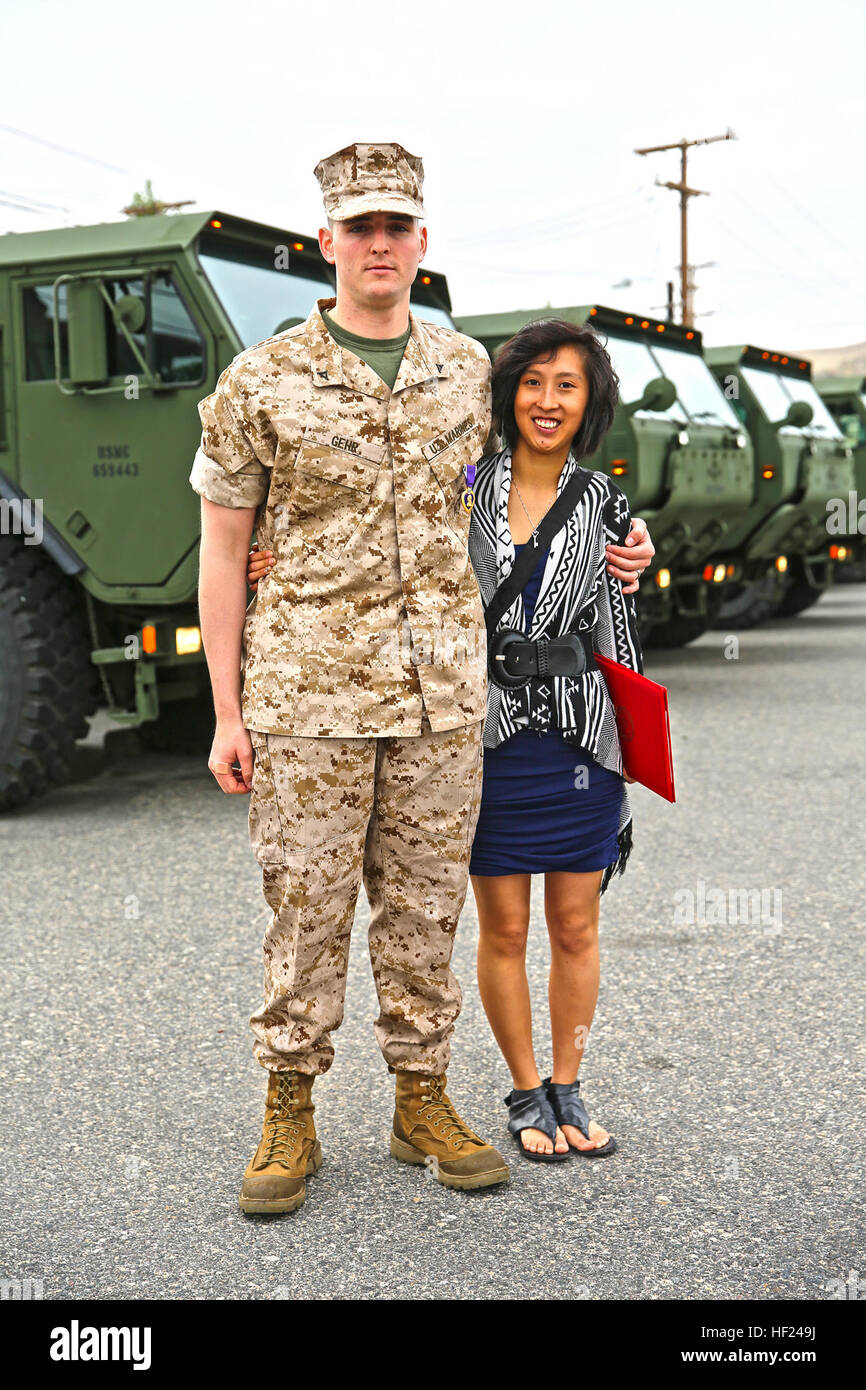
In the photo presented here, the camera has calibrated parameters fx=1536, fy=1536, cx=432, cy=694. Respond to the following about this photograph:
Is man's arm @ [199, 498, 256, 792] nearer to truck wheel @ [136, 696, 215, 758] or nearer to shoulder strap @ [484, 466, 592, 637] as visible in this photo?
shoulder strap @ [484, 466, 592, 637]

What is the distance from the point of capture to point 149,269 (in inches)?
234

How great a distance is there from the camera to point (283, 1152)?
2809 mm

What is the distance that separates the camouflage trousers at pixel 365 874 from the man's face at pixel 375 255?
2.50 feet

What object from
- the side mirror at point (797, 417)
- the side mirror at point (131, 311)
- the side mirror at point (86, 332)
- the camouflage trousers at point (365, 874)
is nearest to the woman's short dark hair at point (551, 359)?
the camouflage trousers at point (365, 874)

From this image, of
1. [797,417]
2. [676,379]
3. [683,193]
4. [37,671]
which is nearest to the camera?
[37,671]

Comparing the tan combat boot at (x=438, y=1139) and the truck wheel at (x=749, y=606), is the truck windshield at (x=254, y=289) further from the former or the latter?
the truck wheel at (x=749, y=606)

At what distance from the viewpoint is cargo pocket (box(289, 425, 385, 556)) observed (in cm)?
263

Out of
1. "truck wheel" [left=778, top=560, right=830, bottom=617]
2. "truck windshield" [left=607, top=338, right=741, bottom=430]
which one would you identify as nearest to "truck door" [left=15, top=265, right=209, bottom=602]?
"truck windshield" [left=607, top=338, right=741, bottom=430]

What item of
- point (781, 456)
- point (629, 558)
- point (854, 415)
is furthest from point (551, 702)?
point (854, 415)

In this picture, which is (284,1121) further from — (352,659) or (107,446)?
(107,446)

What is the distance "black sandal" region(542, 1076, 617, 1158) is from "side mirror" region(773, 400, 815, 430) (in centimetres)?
1010

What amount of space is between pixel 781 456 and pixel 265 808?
10285 millimetres
